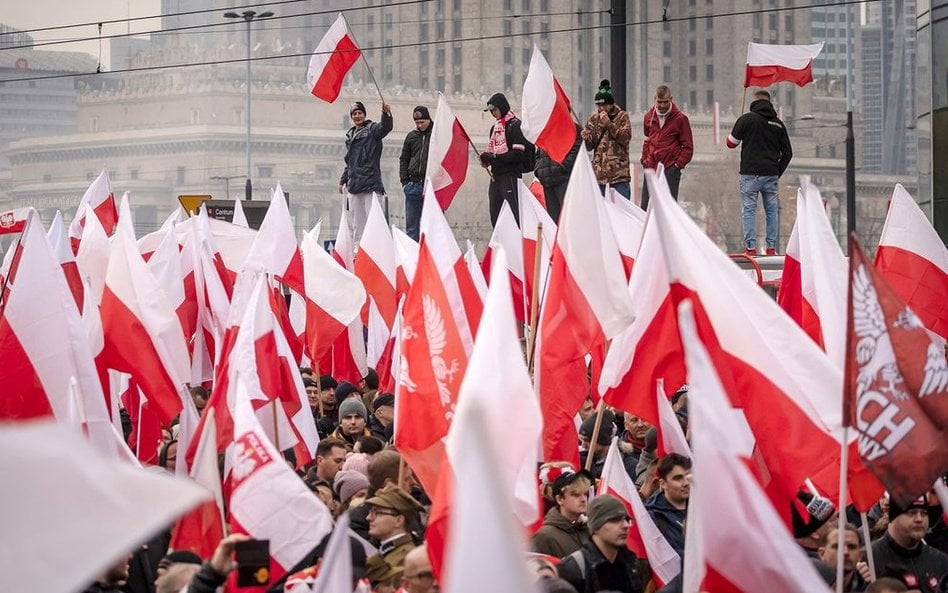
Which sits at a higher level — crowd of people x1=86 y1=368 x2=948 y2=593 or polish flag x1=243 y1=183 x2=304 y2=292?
polish flag x1=243 y1=183 x2=304 y2=292

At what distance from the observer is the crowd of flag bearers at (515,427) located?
324cm

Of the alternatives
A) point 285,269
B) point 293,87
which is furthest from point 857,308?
point 293,87

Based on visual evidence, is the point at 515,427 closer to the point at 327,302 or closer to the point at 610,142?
the point at 327,302

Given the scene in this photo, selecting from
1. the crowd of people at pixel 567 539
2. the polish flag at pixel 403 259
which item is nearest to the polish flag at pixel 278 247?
the polish flag at pixel 403 259

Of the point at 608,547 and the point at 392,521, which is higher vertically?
the point at 392,521

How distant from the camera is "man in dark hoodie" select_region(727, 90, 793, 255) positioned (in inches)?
534

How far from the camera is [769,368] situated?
5.76 m

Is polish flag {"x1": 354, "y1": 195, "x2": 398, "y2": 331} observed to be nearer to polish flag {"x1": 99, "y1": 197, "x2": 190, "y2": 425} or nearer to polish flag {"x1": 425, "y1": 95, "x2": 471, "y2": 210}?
polish flag {"x1": 425, "y1": 95, "x2": 471, "y2": 210}

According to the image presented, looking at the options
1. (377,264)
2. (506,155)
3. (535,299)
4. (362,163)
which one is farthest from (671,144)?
(535,299)

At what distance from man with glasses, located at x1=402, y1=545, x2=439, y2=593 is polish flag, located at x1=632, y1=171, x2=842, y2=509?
48.8 inches

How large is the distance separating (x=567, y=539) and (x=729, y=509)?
2.56m

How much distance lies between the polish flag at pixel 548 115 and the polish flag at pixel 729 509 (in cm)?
814

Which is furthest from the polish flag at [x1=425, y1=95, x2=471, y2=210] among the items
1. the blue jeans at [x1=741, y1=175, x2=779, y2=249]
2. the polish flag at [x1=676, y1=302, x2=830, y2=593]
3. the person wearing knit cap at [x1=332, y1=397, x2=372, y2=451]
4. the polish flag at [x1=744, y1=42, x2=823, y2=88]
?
the polish flag at [x1=676, y1=302, x2=830, y2=593]

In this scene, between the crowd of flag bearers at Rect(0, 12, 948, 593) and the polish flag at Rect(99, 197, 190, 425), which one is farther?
the polish flag at Rect(99, 197, 190, 425)
